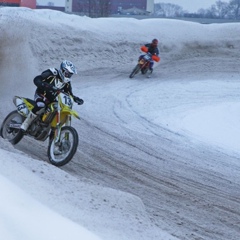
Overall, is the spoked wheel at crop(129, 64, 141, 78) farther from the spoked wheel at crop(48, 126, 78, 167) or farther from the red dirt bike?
the spoked wheel at crop(48, 126, 78, 167)

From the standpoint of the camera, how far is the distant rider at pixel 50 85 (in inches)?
406

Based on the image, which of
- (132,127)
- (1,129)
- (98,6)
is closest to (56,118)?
(1,129)

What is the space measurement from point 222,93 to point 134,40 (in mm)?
8082

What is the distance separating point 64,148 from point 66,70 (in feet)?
4.25

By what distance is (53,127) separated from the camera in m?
10.5

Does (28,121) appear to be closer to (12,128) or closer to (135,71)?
(12,128)

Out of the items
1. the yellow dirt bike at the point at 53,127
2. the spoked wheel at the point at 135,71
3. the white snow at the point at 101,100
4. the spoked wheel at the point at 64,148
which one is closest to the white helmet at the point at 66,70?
the yellow dirt bike at the point at 53,127

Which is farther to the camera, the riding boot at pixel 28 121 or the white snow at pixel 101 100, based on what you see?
the riding boot at pixel 28 121

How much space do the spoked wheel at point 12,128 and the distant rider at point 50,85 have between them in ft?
1.22

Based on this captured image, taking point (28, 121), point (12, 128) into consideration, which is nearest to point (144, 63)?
point (12, 128)

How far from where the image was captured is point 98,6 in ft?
155

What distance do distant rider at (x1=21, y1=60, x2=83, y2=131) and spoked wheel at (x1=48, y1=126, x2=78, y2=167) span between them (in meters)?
0.67

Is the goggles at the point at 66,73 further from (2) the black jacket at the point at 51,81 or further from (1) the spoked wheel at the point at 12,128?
(1) the spoked wheel at the point at 12,128

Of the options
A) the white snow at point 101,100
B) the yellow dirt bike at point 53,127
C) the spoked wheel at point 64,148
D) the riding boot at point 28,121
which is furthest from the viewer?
the riding boot at point 28,121
